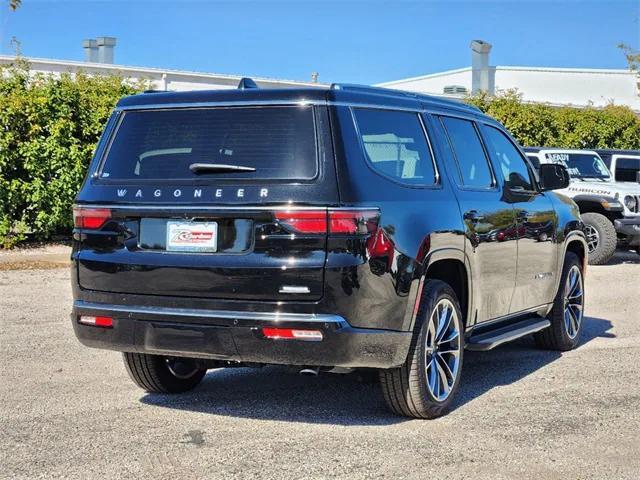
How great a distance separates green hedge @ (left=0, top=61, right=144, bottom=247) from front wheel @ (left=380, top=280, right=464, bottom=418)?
29.8 ft

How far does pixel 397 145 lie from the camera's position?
576 centimetres

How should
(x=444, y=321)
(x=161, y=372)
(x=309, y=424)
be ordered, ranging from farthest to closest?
(x=161, y=372), (x=444, y=321), (x=309, y=424)

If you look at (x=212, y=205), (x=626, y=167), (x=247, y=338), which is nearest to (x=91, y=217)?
(x=212, y=205)

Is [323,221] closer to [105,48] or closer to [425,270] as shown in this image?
[425,270]

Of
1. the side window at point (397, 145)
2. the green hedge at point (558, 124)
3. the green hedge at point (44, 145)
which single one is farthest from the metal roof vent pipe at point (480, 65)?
the side window at point (397, 145)

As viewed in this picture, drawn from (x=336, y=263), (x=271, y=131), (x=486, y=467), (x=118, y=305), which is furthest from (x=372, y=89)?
(x=486, y=467)

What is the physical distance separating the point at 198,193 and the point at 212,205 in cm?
13

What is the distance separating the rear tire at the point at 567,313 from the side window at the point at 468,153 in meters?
1.71

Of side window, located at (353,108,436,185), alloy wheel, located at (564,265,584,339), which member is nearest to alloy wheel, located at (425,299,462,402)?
side window, located at (353,108,436,185)

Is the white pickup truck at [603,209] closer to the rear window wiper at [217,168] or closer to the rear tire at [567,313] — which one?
the rear tire at [567,313]

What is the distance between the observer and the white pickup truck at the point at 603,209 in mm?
15352

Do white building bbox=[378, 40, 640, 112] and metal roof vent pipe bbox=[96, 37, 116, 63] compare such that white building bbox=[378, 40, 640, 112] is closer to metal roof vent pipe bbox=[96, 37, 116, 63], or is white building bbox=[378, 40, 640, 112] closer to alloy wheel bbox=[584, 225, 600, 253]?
metal roof vent pipe bbox=[96, 37, 116, 63]

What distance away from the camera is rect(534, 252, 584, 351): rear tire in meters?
8.01

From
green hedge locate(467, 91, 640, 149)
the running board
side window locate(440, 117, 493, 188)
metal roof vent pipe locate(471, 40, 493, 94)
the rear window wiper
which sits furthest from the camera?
metal roof vent pipe locate(471, 40, 493, 94)
